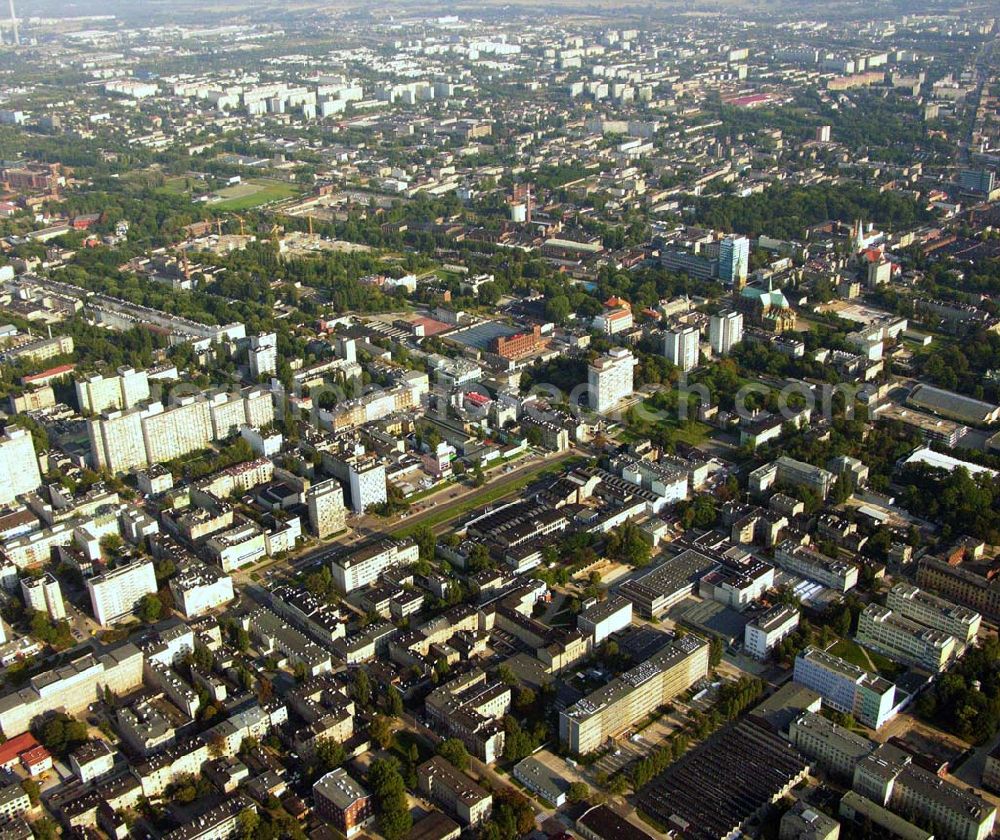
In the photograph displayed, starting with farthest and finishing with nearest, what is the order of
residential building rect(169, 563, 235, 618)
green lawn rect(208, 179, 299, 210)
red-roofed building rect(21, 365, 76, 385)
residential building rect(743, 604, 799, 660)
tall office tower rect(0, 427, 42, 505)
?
1. green lawn rect(208, 179, 299, 210)
2. red-roofed building rect(21, 365, 76, 385)
3. tall office tower rect(0, 427, 42, 505)
4. residential building rect(169, 563, 235, 618)
5. residential building rect(743, 604, 799, 660)

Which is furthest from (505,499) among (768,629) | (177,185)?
(177,185)

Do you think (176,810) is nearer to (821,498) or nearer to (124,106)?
(821,498)

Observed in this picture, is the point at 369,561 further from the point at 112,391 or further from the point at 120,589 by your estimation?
the point at 112,391

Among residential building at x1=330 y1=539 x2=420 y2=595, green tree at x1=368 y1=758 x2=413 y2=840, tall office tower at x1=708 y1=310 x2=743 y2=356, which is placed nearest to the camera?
green tree at x1=368 y1=758 x2=413 y2=840

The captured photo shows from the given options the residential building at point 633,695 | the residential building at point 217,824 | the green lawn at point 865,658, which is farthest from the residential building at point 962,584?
the residential building at point 217,824

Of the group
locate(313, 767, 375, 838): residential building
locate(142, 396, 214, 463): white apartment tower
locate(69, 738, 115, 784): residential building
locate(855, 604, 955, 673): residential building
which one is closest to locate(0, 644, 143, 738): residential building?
locate(69, 738, 115, 784): residential building

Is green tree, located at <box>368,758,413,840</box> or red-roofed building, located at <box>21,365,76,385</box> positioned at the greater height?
red-roofed building, located at <box>21,365,76,385</box>

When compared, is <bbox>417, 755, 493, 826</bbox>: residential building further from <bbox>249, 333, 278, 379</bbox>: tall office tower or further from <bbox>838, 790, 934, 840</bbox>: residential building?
<bbox>249, 333, 278, 379</bbox>: tall office tower
